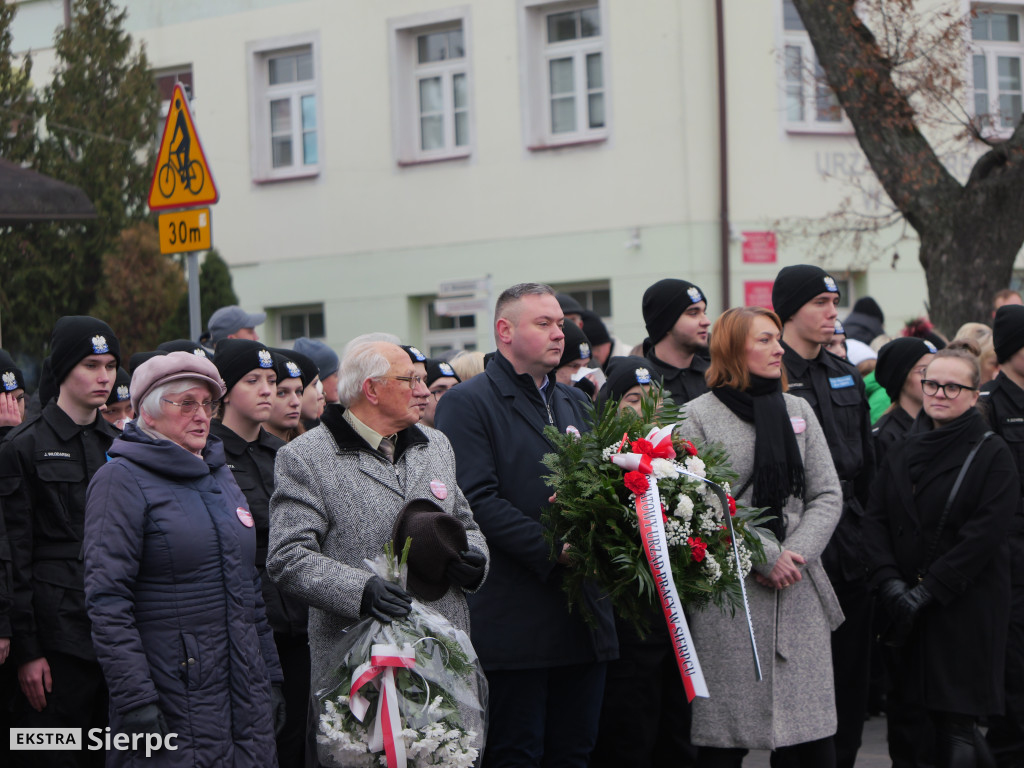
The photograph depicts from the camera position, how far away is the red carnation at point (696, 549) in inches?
204

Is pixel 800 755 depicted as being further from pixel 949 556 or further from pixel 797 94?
pixel 797 94

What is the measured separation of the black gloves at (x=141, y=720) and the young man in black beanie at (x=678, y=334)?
10.7ft

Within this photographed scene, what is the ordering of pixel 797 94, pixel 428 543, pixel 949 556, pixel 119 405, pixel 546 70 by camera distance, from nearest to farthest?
pixel 428 543
pixel 949 556
pixel 119 405
pixel 797 94
pixel 546 70

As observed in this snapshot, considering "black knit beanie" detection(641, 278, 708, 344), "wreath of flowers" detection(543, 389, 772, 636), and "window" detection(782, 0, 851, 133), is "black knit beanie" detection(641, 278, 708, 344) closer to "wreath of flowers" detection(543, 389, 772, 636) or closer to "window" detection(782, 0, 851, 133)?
"wreath of flowers" detection(543, 389, 772, 636)

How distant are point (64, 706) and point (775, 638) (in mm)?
2897

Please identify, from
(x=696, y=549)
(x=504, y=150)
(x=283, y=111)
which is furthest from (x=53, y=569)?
(x=283, y=111)

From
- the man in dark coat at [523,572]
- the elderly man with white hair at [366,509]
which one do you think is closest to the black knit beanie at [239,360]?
the man in dark coat at [523,572]

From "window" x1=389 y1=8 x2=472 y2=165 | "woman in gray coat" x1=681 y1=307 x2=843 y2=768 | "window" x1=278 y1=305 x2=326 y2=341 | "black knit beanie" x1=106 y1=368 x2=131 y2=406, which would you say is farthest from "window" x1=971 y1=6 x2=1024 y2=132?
"black knit beanie" x1=106 y1=368 x2=131 y2=406

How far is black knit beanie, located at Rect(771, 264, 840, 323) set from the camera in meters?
6.84

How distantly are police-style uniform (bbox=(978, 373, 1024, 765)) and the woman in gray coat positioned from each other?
3.95 ft

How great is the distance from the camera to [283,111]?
813 inches

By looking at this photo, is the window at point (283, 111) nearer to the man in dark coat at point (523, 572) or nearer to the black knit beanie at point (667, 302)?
the black knit beanie at point (667, 302)

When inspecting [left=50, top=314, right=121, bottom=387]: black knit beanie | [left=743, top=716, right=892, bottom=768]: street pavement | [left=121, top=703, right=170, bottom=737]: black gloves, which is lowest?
[left=743, top=716, right=892, bottom=768]: street pavement

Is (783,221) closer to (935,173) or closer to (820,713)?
(935,173)
